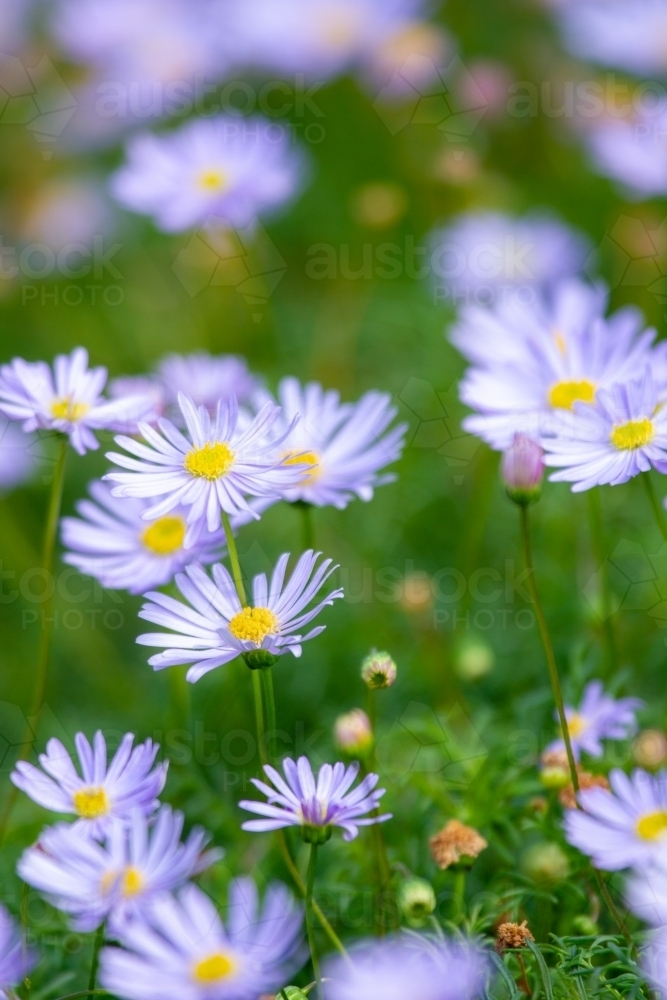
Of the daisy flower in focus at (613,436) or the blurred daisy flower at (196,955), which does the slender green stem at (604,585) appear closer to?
the daisy flower in focus at (613,436)

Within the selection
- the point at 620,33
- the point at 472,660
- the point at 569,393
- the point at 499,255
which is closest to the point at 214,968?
the point at 472,660

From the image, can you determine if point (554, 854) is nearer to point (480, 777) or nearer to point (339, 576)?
point (480, 777)

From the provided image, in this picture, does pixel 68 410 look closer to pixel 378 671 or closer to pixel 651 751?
pixel 378 671

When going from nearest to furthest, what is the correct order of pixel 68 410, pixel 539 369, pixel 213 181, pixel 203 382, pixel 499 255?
pixel 68 410, pixel 539 369, pixel 203 382, pixel 213 181, pixel 499 255

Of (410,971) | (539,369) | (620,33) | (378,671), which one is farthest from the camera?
(620,33)

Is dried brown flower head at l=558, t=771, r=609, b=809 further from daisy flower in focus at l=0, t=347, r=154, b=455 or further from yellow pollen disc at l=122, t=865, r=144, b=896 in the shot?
daisy flower in focus at l=0, t=347, r=154, b=455

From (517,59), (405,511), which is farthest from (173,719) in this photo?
(517,59)

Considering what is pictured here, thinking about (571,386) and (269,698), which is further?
(571,386)
